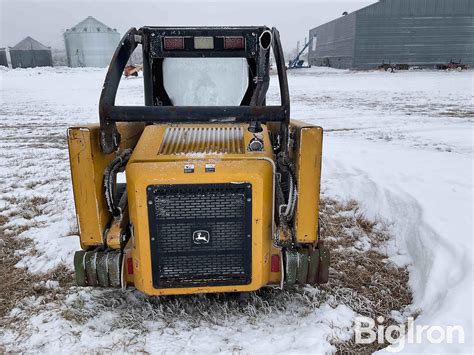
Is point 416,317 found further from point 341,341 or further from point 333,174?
point 333,174

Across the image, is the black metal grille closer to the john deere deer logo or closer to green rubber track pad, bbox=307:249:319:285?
the john deere deer logo

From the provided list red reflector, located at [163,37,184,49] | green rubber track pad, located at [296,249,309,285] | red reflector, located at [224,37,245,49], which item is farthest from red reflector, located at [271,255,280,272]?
red reflector, located at [163,37,184,49]

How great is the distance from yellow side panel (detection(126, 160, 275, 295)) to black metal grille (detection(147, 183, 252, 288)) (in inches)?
1.3

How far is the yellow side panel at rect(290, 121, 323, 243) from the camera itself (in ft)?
8.52

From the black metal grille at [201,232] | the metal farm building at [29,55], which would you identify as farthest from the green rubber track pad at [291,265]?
the metal farm building at [29,55]

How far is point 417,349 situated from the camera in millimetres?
2398

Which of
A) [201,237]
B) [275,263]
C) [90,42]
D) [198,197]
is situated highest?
[90,42]

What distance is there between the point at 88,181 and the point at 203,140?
867mm

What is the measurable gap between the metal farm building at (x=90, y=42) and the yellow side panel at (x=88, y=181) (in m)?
52.3

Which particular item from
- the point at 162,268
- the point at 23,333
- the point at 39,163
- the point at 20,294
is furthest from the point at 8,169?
the point at 162,268

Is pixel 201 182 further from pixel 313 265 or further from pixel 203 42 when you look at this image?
pixel 203 42

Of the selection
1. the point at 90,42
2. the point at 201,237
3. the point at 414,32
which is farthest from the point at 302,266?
the point at 90,42

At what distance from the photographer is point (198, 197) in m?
2.61

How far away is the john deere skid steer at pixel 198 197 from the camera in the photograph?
2.56 m
